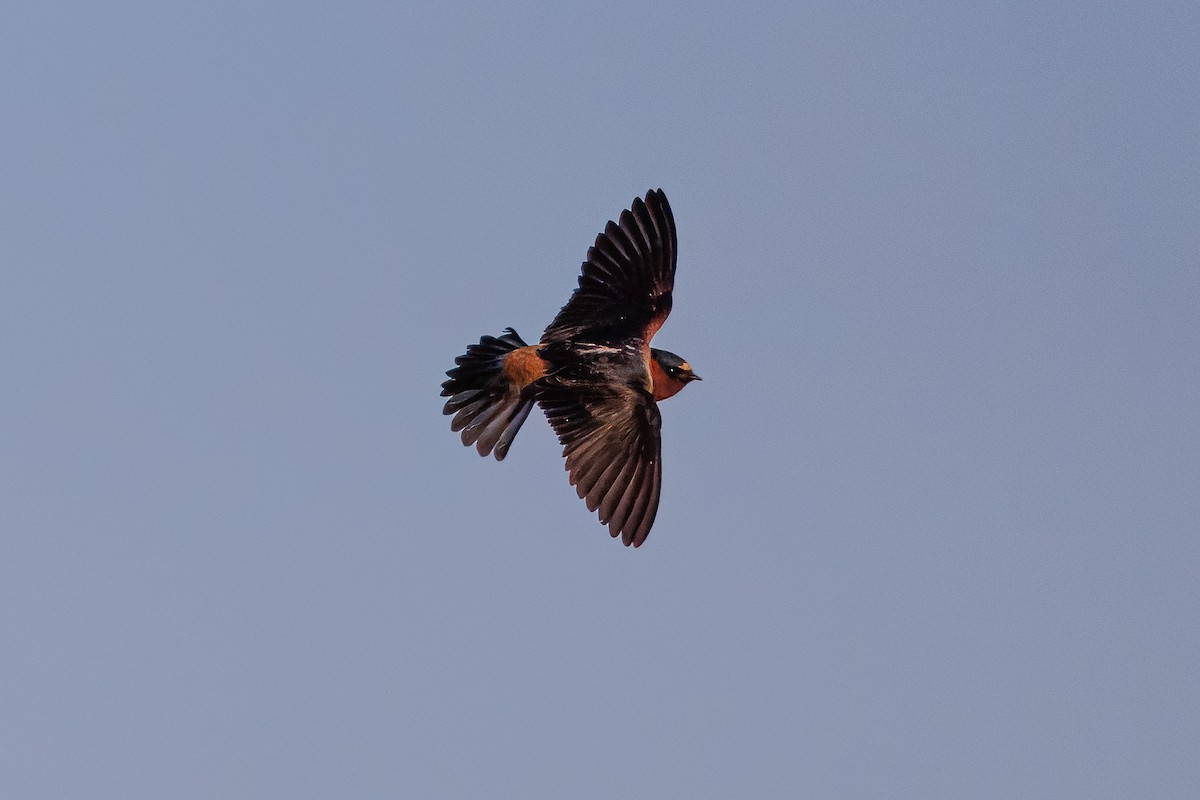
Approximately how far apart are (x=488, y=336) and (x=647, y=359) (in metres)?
1.21

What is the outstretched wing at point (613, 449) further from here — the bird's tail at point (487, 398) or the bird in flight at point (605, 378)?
the bird's tail at point (487, 398)

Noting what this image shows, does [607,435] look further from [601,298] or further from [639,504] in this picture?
[601,298]

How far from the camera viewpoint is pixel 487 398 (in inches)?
450

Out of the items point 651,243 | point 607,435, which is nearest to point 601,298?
point 651,243

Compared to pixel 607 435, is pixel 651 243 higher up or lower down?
higher up

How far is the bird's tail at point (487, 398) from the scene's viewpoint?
37.2ft

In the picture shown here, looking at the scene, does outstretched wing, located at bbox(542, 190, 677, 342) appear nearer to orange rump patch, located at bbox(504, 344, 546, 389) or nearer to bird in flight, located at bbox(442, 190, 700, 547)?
bird in flight, located at bbox(442, 190, 700, 547)

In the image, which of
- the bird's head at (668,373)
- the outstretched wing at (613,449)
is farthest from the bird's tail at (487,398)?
the bird's head at (668,373)

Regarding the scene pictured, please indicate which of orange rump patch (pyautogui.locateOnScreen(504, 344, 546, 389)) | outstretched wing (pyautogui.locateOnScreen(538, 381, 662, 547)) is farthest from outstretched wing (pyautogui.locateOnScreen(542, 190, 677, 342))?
outstretched wing (pyautogui.locateOnScreen(538, 381, 662, 547))

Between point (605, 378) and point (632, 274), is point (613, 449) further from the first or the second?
point (632, 274)

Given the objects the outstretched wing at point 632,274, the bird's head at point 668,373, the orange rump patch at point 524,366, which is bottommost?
the orange rump patch at point 524,366

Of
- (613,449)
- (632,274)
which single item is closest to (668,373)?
(632,274)

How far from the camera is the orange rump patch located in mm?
11117

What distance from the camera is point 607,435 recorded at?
10.9 m
